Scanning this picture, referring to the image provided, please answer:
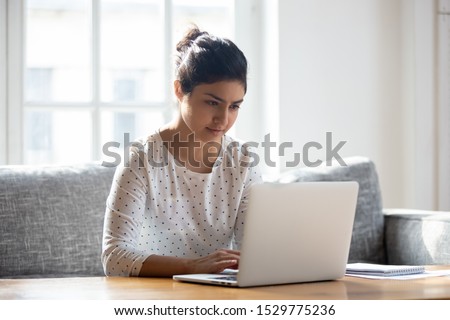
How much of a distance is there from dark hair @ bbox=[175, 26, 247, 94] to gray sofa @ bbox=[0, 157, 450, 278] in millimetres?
699

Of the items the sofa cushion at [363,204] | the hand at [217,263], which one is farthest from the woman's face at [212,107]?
the sofa cushion at [363,204]

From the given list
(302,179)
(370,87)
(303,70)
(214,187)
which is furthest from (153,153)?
(370,87)

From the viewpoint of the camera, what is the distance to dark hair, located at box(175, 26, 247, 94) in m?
1.99

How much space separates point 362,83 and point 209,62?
152cm

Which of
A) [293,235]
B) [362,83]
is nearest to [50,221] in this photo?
[293,235]

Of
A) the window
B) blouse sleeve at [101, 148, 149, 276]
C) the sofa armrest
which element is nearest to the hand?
blouse sleeve at [101, 148, 149, 276]

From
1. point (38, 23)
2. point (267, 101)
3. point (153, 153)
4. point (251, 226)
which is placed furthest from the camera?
point (267, 101)

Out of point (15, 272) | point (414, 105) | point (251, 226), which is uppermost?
point (414, 105)

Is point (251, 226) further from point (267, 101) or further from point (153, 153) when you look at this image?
point (267, 101)

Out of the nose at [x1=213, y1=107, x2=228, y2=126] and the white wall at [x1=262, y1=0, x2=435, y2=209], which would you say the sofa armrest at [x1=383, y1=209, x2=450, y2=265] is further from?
the nose at [x1=213, y1=107, x2=228, y2=126]

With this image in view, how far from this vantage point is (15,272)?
2463mm

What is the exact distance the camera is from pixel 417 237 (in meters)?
2.72

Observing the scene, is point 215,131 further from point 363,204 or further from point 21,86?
point 21,86

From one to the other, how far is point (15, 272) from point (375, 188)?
135cm
